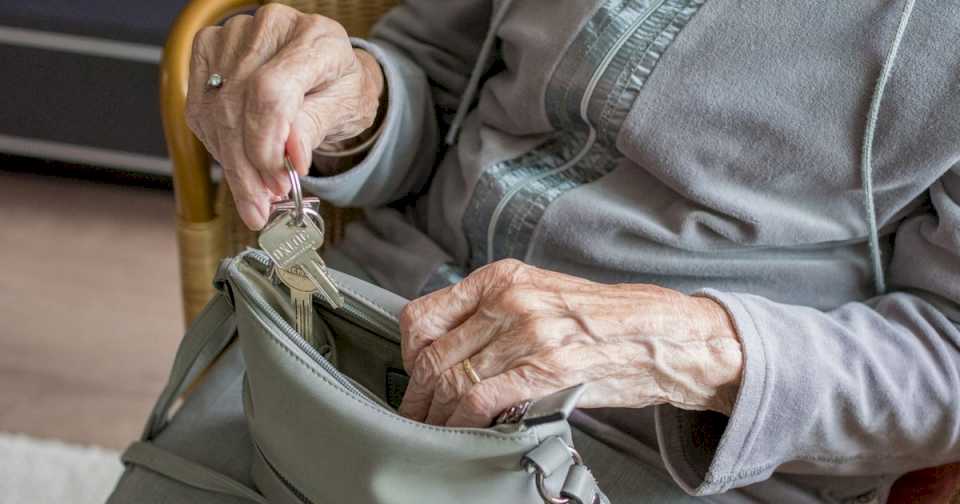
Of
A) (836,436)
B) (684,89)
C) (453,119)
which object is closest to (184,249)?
(453,119)

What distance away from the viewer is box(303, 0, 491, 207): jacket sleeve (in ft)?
2.92

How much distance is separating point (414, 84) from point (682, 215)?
29 centimetres

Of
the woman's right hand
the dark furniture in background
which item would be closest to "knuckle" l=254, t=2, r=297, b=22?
the woman's right hand

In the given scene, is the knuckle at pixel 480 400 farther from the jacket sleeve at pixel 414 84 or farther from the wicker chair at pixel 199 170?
the wicker chair at pixel 199 170

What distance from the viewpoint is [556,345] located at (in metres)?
0.65

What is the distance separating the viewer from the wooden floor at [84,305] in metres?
1.53

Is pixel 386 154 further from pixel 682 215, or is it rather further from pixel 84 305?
pixel 84 305

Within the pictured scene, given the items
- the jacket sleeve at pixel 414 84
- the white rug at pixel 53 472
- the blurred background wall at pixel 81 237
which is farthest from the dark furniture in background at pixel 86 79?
the jacket sleeve at pixel 414 84

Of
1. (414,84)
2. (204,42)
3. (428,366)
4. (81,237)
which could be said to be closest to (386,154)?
(414,84)

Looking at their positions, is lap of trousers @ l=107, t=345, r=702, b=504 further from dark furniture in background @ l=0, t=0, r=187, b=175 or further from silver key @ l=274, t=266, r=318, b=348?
dark furniture in background @ l=0, t=0, r=187, b=175

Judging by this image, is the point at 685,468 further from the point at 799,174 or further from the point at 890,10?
the point at 890,10

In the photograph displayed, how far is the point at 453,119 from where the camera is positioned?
3.26 feet

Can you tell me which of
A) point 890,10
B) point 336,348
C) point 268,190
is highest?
point 890,10

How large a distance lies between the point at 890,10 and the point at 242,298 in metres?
0.50
